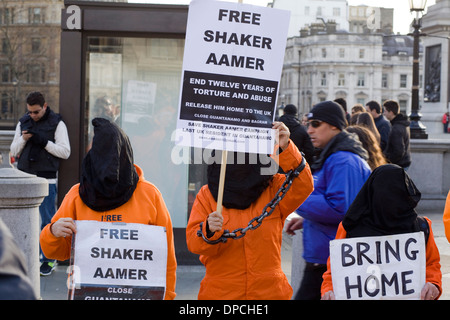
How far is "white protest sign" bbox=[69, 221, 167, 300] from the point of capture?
149 inches

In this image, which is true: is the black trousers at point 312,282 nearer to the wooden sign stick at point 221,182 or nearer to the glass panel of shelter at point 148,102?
the wooden sign stick at point 221,182

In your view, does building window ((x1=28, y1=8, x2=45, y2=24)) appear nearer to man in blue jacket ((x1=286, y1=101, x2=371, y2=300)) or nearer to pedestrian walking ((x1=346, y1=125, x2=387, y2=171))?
pedestrian walking ((x1=346, y1=125, x2=387, y2=171))

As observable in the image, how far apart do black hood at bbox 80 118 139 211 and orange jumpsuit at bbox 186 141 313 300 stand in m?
0.42

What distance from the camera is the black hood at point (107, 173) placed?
3.90 metres

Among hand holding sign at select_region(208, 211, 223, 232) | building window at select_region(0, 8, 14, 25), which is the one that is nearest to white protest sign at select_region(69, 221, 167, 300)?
hand holding sign at select_region(208, 211, 223, 232)

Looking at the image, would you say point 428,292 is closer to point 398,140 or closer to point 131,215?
point 131,215

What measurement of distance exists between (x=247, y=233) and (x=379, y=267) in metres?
0.70

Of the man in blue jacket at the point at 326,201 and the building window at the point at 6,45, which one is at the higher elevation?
the building window at the point at 6,45

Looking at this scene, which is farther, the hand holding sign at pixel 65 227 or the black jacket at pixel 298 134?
the black jacket at pixel 298 134

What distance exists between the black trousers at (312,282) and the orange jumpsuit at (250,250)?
0.61m

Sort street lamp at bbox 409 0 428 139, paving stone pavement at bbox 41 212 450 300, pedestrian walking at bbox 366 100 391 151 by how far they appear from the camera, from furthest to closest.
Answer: street lamp at bbox 409 0 428 139
pedestrian walking at bbox 366 100 391 151
paving stone pavement at bbox 41 212 450 300

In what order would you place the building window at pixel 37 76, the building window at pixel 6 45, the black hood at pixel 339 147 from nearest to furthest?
the black hood at pixel 339 147, the building window at pixel 6 45, the building window at pixel 37 76

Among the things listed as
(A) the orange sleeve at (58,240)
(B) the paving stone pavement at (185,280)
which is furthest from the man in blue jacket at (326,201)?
(B) the paving stone pavement at (185,280)

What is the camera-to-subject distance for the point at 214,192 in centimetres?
405
